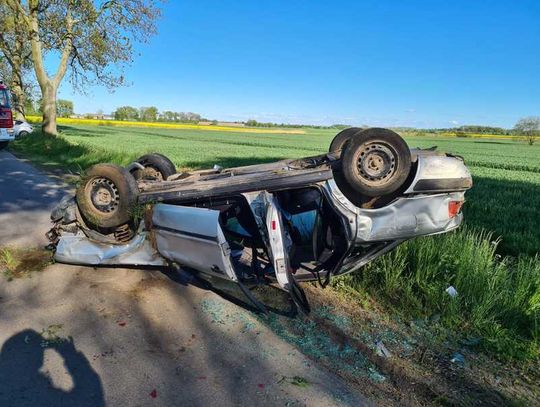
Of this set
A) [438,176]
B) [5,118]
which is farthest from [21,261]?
[5,118]

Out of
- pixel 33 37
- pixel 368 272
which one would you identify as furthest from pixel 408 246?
pixel 33 37

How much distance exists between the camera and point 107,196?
4.21 metres

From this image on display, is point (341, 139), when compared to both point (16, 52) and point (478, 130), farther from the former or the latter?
point (478, 130)

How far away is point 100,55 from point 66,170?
45.0 feet

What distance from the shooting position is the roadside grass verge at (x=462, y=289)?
335 cm

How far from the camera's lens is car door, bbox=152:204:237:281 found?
345 cm

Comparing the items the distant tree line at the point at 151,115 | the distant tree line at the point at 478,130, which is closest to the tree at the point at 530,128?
the distant tree line at the point at 478,130

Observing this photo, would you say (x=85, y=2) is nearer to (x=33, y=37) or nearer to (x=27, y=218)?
(x=33, y=37)

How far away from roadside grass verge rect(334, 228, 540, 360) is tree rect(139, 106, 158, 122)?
373 ft

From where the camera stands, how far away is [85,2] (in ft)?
68.1

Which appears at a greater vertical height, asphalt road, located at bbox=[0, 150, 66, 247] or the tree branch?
the tree branch

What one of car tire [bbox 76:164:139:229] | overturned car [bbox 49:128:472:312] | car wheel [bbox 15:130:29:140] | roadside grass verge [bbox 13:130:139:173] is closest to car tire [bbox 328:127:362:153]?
overturned car [bbox 49:128:472:312]

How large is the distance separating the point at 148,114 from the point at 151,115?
2.74ft

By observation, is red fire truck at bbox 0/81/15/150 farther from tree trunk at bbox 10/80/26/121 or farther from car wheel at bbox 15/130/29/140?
tree trunk at bbox 10/80/26/121
